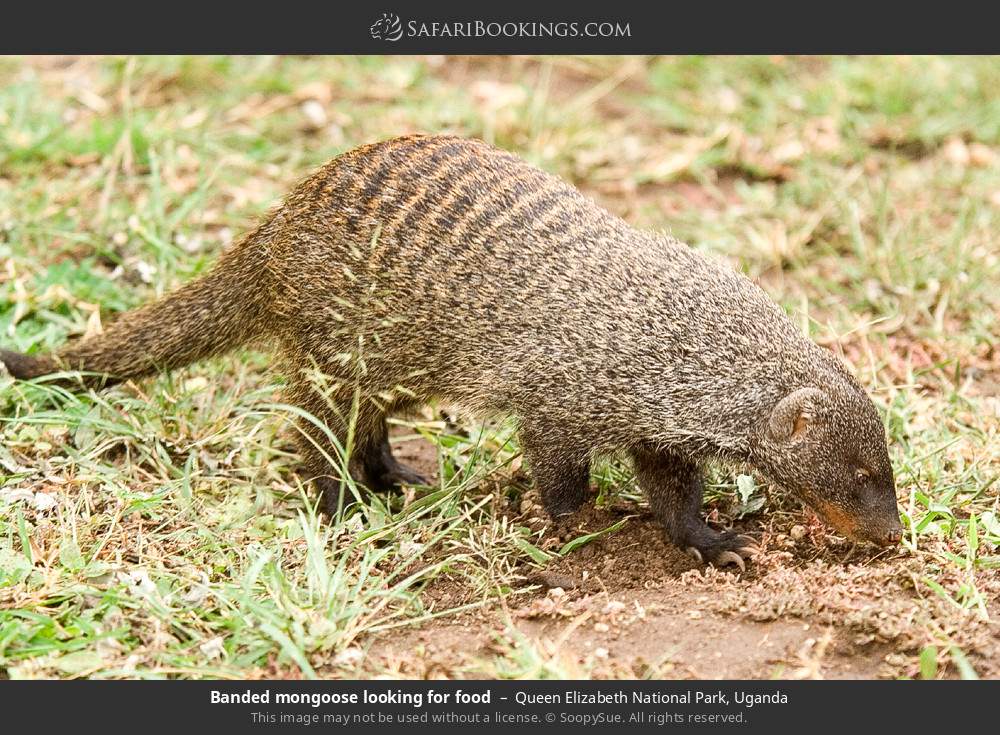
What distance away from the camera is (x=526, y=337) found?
415cm

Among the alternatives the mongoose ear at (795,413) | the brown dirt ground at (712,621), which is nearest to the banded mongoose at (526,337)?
the mongoose ear at (795,413)

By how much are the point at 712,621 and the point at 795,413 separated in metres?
0.71

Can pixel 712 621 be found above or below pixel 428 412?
below

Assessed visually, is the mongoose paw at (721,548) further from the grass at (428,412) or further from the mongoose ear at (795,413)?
the mongoose ear at (795,413)

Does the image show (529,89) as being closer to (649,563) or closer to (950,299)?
(950,299)

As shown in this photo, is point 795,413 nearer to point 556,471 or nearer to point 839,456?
point 839,456

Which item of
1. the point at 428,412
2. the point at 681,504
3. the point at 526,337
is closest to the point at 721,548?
the point at 681,504

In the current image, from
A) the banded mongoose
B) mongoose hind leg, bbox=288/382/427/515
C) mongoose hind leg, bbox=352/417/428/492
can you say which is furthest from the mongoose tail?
mongoose hind leg, bbox=352/417/428/492

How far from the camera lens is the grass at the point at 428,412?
3533 mm

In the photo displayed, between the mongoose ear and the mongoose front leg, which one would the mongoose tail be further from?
the mongoose ear

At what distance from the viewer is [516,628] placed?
3.64 m
